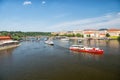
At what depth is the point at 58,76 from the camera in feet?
18.0

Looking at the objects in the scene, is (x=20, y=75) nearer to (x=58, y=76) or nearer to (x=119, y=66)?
(x=58, y=76)

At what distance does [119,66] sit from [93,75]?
1.71m

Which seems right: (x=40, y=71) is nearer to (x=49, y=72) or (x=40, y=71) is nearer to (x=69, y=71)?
(x=49, y=72)

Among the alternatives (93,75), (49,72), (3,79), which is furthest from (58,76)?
(3,79)

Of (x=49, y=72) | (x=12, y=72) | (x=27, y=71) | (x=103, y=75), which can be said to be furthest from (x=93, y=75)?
(x=12, y=72)

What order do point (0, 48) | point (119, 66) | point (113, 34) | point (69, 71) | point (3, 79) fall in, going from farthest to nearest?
point (113, 34) < point (0, 48) < point (119, 66) < point (69, 71) < point (3, 79)

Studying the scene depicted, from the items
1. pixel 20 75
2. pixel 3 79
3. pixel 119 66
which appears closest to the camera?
pixel 3 79

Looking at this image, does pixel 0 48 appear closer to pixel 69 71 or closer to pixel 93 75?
pixel 69 71

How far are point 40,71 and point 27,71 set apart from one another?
1.50 ft

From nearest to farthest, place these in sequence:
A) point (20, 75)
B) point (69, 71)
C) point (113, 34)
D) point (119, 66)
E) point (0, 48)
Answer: point (20, 75), point (69, 71), point (119, 66), point (0, 48), point (113, 34)

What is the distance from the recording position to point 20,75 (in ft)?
18.6

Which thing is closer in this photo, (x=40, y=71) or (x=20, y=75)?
(x=20, y=75)

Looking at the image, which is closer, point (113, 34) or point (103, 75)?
point (103, 75)

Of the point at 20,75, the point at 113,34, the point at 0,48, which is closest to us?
the point at 20,75
